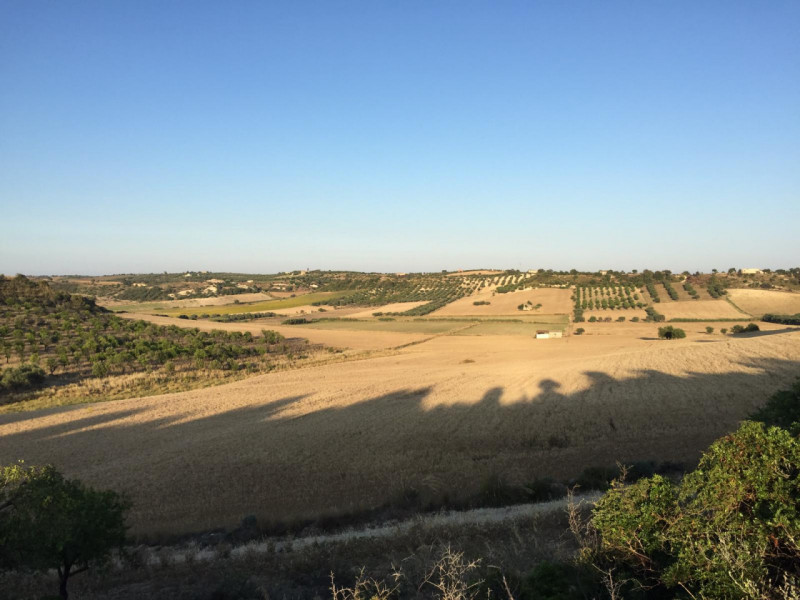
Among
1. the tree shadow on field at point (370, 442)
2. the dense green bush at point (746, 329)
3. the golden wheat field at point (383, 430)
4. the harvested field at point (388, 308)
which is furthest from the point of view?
the harvested field at point (388, 308)

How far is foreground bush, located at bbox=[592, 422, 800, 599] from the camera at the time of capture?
5.90 metres

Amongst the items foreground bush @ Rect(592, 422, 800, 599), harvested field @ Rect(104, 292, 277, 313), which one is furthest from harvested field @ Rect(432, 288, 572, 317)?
foreground bush @ Rect(592, 422, 800, 599)

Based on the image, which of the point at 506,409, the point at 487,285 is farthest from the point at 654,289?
the point at 506,409

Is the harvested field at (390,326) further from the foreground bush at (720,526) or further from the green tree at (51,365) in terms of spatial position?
the foreground bush at (720,526)

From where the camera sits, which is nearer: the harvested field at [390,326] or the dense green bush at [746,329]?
the dense green bush at [746,329]

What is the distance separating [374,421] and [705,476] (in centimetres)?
1942

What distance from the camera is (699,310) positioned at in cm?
7781

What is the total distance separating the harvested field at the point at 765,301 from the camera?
7312 centimetres

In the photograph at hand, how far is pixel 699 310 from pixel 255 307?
88.1 meters

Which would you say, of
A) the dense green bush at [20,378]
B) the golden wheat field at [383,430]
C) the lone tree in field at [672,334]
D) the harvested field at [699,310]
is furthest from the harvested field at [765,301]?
the dense green bush at [20,378]

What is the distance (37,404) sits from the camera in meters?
33.5

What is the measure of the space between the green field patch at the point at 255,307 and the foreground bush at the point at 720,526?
10425cm

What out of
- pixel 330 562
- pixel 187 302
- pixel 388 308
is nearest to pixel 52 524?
pixel 330 562

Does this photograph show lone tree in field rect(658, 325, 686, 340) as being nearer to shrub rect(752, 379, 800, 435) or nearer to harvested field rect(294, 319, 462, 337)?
harvested field rect(294, 319, 462, 337)
